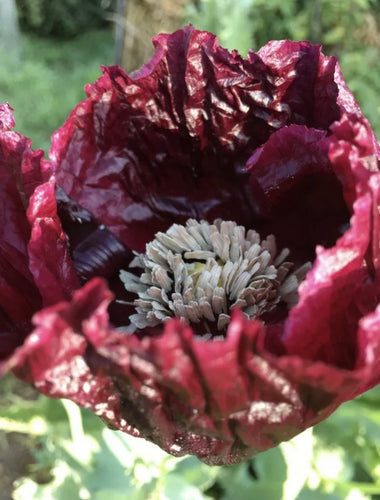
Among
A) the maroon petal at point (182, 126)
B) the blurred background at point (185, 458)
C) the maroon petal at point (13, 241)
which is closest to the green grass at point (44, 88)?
the blurred background at point (185, 458)

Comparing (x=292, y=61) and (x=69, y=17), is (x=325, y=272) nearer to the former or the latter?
(x=292, y=61)

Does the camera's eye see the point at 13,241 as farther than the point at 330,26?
No

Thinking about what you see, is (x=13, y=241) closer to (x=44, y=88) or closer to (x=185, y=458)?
(x=185, y=458)

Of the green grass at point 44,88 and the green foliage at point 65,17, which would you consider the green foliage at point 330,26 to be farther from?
the green foliage at point 65,17

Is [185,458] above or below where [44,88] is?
below

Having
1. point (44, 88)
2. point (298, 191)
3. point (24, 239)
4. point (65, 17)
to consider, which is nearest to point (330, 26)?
point (44, 88)

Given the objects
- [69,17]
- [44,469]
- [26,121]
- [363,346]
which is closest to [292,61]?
[363,346]
